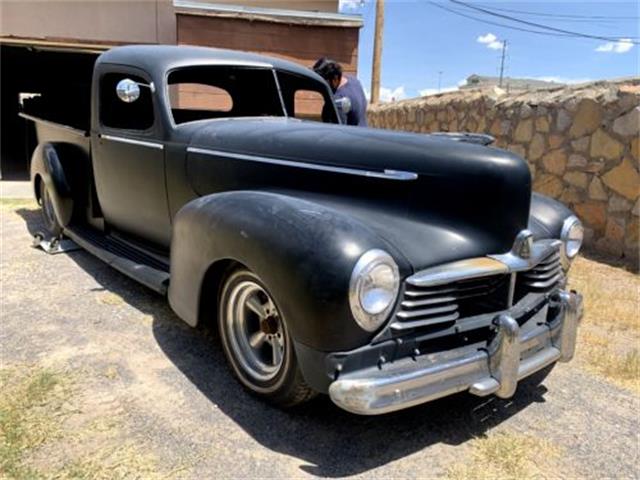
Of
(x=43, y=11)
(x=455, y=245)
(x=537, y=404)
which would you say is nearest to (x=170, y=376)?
(x=455, y=245)

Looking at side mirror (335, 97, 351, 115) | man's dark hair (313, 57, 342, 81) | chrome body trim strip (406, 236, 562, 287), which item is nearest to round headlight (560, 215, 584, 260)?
chrome body trim strip (406, 236, 562, 287)

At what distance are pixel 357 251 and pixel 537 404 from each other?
1.42 metres

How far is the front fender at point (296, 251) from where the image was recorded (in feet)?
7.25

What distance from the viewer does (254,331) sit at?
2.84 metres

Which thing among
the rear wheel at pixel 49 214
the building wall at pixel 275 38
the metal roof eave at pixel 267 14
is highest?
the metal roof eave at pixel 267 14

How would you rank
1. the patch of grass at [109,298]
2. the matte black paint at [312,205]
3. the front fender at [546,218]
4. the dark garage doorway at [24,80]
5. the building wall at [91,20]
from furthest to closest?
the dark garage doorway at [24,80]
the building wall at [91,20]
the patch of grass at [109,298]
the front fender at [546,218]
the matte black paint at [312,205]

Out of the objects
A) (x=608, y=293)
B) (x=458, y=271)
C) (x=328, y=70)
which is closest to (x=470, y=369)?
(x=458, y=271)

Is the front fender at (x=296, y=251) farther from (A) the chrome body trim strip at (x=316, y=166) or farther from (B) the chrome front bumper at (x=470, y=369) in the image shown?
(A) the chrome body trim strip at (x=316, y=166)

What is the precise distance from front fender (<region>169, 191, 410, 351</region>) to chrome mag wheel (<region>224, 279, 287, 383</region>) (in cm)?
20

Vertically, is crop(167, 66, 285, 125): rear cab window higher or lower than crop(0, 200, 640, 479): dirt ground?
higher

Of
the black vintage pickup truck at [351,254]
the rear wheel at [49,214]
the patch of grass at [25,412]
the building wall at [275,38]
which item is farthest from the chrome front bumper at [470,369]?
the building wall at [275,38]

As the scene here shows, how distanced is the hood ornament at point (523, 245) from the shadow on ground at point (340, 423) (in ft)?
2.61

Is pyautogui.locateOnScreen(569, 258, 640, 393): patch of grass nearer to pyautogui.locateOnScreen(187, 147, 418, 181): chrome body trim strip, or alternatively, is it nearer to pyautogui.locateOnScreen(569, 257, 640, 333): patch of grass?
pyautogui.locateOnScreen(569, 257, 640, 333): patch of grass

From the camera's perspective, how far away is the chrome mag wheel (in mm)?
2641
